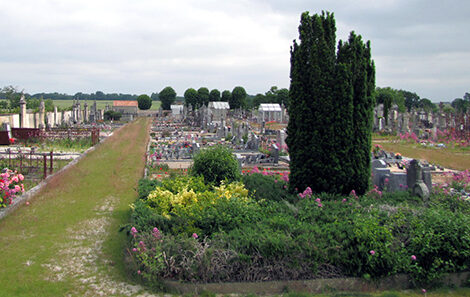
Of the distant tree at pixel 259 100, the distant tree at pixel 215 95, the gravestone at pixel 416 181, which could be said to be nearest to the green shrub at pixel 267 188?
the gravestone at pixel 416 181

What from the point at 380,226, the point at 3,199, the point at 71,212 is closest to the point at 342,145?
the point at 380,226

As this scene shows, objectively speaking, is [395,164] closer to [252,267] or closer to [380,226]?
[380,226]

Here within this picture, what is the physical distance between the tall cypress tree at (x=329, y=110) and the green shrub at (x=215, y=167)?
1.86 meters

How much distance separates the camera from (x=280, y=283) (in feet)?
17.7

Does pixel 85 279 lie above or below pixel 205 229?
below

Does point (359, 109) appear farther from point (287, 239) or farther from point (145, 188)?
point (145, 188)

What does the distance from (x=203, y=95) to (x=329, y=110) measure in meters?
91.2

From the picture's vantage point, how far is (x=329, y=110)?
8.80 meters

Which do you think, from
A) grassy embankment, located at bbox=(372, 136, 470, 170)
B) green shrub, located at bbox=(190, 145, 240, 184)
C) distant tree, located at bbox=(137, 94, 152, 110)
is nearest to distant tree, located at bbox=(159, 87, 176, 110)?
distant tree, located at bbox=(137, 94, 152, 110)

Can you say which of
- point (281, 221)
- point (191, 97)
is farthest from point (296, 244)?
point (191, 97)

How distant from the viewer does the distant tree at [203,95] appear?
97.2m

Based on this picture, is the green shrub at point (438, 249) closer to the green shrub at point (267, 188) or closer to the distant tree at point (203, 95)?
the green shrub at point (267, 188)

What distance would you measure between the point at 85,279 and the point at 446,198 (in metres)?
7.27

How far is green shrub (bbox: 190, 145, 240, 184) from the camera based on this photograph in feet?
33.6
